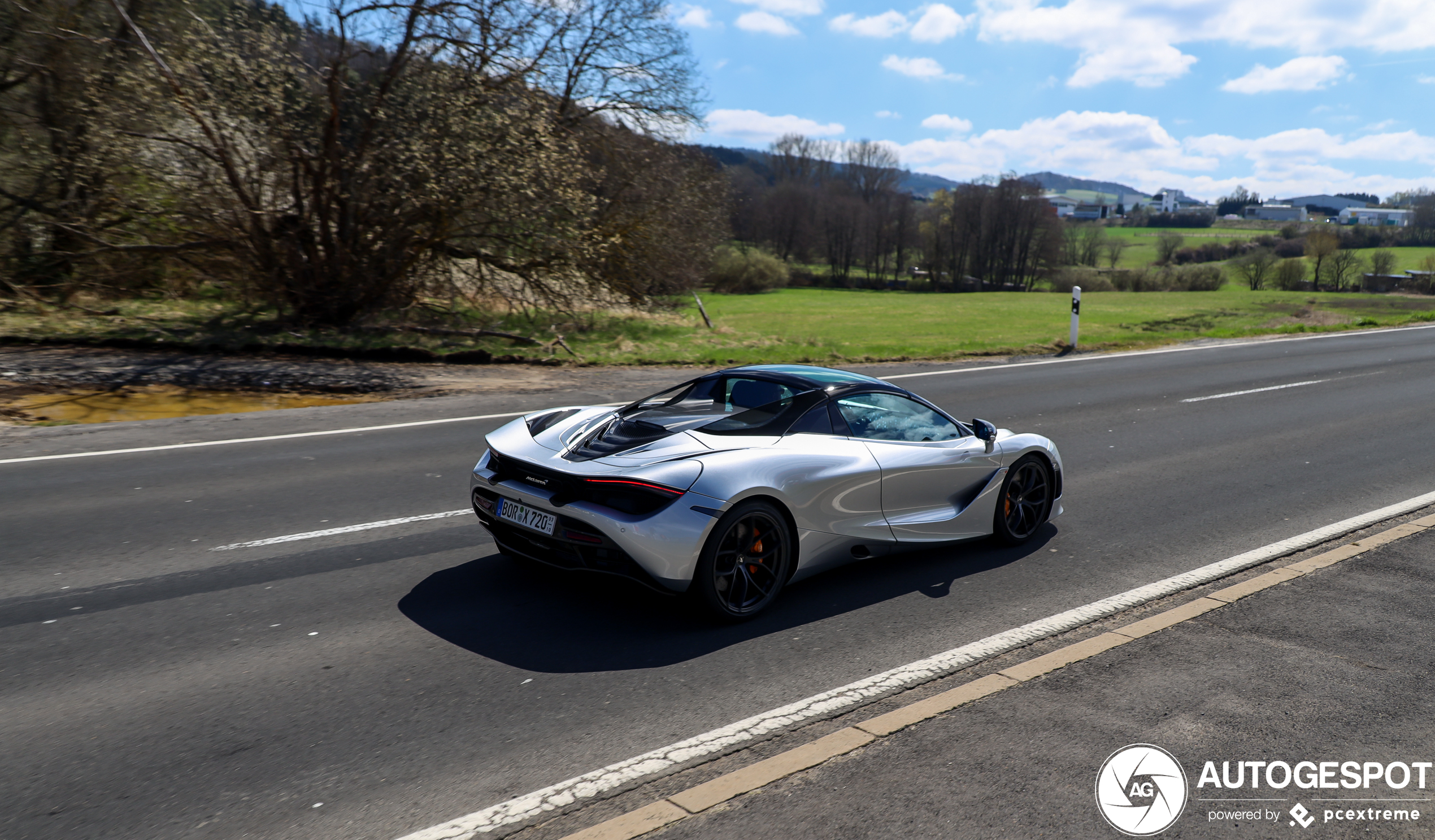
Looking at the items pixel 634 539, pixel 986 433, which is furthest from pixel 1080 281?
pixel 634 539

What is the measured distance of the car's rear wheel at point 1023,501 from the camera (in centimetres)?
646

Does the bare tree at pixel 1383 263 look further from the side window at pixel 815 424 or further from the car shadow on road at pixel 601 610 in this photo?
the side window at pixel 815 424

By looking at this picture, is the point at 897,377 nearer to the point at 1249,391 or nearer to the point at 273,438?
the point at 1249,391

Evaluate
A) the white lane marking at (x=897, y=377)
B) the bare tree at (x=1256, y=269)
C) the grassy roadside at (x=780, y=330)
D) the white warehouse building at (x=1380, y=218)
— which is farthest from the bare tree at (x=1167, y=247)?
the white lane marking at (x=897, y=377)

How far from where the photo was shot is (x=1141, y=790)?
346 centimetres

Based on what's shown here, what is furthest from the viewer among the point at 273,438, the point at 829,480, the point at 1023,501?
the point at 273,438

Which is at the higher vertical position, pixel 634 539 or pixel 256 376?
pixel 634 539

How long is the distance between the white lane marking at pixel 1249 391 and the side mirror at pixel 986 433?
8.74 meters

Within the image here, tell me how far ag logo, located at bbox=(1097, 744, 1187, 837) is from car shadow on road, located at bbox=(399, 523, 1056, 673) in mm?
1853

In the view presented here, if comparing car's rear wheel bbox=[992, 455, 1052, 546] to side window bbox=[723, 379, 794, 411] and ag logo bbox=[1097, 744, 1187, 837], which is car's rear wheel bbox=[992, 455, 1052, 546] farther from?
ag logo bbox=[1097, 744, 1187, 837]

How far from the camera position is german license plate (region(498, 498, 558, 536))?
489 cm

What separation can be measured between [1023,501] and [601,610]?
3.22 metres

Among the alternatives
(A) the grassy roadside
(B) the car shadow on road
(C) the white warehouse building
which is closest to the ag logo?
(B) the car shadow on road

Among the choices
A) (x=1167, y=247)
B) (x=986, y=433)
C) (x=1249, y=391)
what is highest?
(x=1167, y=247)
